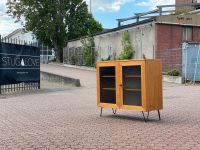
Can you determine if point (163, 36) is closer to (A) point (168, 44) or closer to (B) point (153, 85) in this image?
(A) point (168, 44)

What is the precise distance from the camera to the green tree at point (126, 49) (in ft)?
122

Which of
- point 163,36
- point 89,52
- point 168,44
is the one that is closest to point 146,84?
point 163,36

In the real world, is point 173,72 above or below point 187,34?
below

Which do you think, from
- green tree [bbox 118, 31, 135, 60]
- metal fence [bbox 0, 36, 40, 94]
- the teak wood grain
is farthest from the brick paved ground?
green tree [bbox 118, 31, 135, 60]

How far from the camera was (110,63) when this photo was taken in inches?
467

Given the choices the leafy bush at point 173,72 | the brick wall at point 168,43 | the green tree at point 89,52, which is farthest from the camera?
the green tree at point 89,52

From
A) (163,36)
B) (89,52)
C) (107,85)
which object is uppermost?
(163,36)

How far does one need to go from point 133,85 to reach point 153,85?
22.3 inches

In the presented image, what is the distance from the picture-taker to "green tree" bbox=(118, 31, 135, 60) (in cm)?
3712

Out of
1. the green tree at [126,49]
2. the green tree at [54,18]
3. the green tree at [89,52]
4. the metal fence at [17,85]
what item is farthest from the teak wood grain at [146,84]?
the green tree at [54,18]

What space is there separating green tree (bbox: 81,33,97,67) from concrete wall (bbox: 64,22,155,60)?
1.93 ft

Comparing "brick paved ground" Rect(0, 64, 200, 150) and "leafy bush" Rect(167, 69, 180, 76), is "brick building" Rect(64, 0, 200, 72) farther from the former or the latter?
"brick paved ground" Rect(0, 64, 200, 150)

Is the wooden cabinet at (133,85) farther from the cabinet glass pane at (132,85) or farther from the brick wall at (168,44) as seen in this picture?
the brick wall at (168,44)

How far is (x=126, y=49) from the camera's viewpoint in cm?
3744
